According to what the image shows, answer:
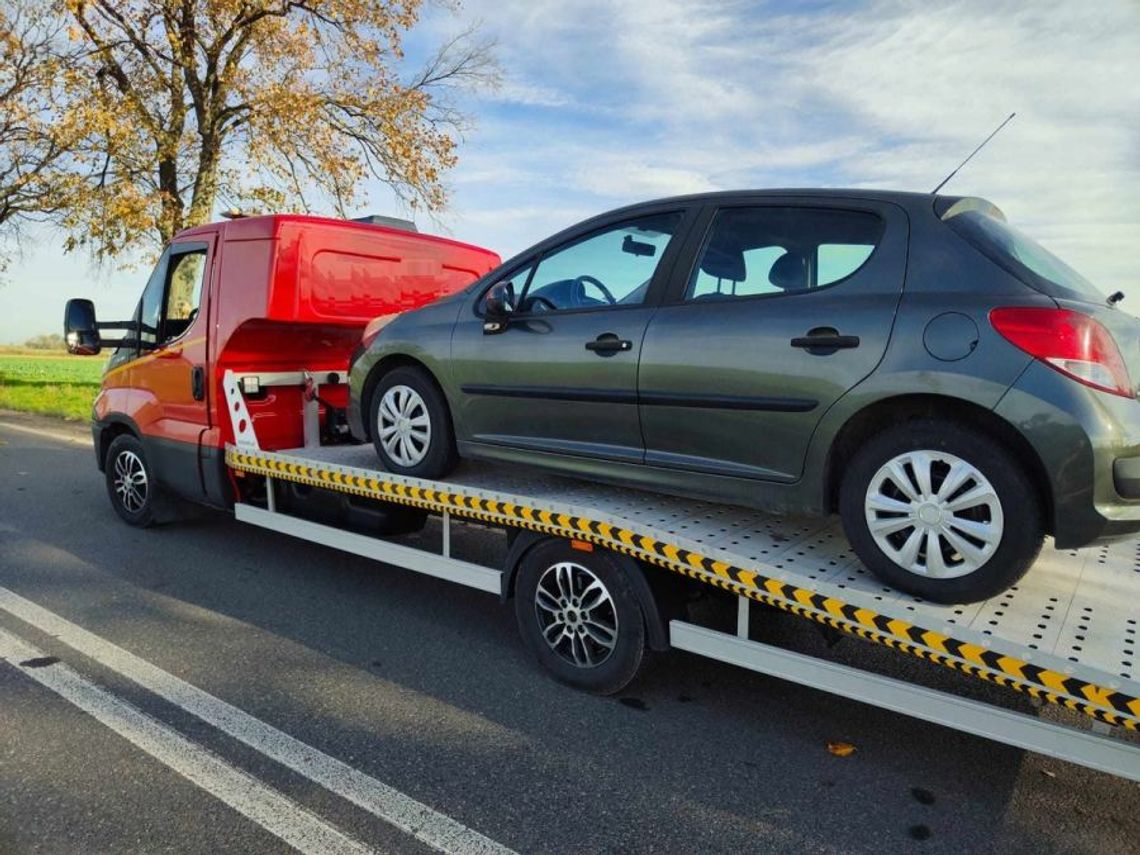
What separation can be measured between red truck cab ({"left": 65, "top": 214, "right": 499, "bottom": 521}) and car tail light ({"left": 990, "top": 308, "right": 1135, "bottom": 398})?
4147 millimetres

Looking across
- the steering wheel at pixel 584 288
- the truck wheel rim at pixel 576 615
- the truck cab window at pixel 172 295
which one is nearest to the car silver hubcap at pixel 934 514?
the truck wheel rim at pixel 576 615

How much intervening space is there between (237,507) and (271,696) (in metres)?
2.21

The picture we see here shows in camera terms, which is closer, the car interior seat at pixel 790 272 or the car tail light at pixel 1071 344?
the car tail light at pixel 1071 344

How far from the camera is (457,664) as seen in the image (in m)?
3.73

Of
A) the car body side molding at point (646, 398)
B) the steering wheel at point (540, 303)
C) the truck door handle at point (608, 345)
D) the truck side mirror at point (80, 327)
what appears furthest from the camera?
the truck side mirror at point (80, 327)

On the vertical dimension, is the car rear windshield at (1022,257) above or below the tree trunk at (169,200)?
below

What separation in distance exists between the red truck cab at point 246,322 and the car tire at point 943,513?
3805 mm

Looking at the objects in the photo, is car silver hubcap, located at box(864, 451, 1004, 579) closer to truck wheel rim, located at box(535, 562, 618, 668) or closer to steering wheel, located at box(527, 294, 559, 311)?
truck wheel rim, located at box(535, 562, 618, 668)

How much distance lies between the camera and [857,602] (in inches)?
105

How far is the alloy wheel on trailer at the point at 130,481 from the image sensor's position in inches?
236

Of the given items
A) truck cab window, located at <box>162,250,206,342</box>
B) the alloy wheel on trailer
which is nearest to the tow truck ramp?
truck cab window, located at <box>162,250,206,342</box>

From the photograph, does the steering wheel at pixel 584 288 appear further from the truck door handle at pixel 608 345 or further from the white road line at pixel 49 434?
the white road line at pixel 49 434

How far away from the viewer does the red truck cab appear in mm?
5102

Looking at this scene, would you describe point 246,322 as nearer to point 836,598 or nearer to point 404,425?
point 404,425
